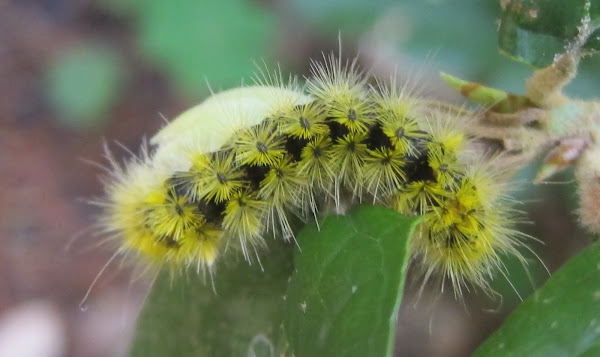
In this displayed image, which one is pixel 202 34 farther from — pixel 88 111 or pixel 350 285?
pixel 350 285

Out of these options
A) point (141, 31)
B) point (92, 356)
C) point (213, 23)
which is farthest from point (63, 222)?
point (213, 23)

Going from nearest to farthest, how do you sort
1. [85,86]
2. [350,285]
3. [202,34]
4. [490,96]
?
[350,285] → [490,96] → [202,34] → [85,86]

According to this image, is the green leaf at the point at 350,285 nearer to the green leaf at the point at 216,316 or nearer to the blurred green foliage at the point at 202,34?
the green leaf at the point at 216,316

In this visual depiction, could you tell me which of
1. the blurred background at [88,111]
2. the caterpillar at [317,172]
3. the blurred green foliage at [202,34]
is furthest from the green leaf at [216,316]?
the blurred green foliage at [202,34]

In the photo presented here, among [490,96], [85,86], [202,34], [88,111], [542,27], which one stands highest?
[542,27]

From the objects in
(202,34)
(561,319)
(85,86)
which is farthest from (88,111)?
(561,319)
